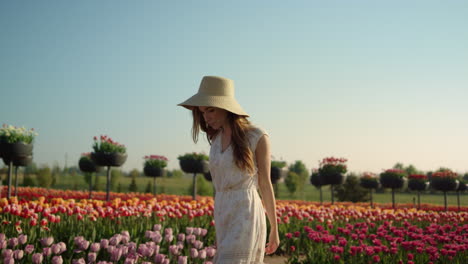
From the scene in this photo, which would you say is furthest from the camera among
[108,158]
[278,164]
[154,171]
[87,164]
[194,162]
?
[87,164]

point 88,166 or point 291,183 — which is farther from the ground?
point 88,166

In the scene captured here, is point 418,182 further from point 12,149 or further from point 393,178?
point 12,149

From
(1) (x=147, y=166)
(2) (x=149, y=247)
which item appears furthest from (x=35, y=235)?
(1) (x=147, y=166)

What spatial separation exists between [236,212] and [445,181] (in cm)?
1670

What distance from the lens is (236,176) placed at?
277cm

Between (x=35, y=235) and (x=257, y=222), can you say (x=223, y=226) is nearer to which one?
(x=257, y=222)

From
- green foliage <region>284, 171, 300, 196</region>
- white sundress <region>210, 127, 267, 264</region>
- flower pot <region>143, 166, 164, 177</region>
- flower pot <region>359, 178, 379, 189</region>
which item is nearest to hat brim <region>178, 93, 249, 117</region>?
white sundress <region>210, 127, 267, 264</region>

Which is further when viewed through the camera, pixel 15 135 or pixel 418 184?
pixel 418 184

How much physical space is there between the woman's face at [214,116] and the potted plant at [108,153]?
10.1 meters

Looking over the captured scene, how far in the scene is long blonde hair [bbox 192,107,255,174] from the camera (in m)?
2.73

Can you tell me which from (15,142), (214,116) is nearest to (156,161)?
(15,142)

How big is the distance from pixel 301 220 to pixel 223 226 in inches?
254

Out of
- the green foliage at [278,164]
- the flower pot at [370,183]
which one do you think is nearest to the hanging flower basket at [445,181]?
the flower pot at [370,183]

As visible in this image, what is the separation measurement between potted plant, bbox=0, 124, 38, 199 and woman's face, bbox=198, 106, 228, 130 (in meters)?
9.14
